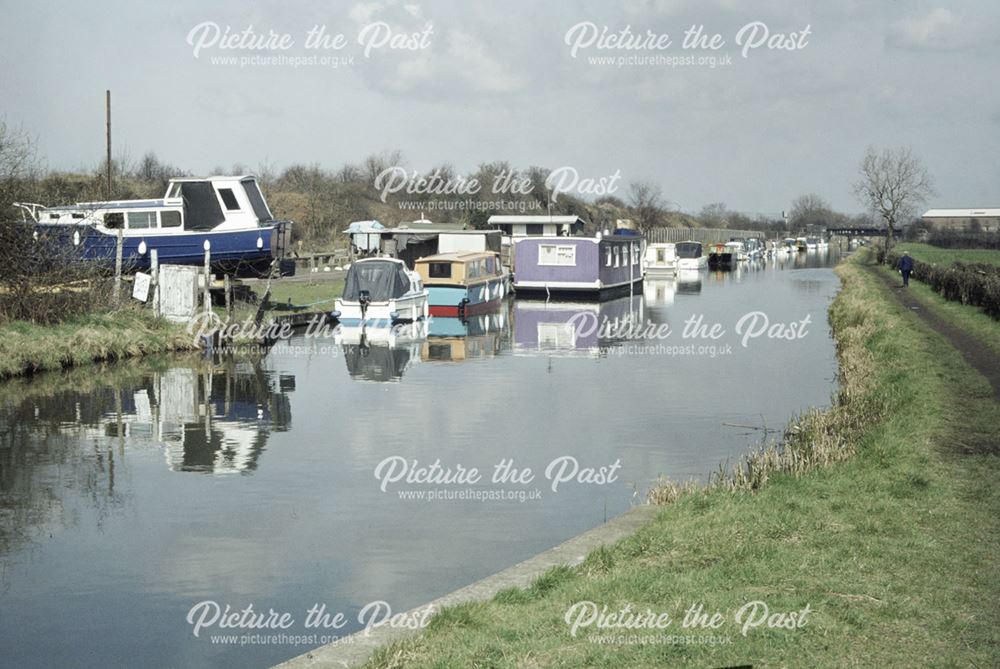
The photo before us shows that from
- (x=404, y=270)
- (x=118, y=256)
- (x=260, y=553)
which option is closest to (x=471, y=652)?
(x=260, y=553)

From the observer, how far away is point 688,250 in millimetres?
83562

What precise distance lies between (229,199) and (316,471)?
2101 centimetres

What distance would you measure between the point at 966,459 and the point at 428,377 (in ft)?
45.1

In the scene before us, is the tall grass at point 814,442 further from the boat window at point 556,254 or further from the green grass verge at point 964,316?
the boat window at point 556,254

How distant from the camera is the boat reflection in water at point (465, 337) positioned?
28438mm

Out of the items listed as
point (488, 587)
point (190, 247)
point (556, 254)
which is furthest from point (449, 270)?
point (488, 587)

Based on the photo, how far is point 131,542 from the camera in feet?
36.6

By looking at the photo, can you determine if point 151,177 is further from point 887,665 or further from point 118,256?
point 887,665

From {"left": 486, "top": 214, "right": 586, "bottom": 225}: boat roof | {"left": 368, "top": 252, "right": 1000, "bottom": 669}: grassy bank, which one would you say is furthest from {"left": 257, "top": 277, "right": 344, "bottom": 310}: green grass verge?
{"left": 486, "top": 214, "right": 586, "bottom": 225}: boat roof

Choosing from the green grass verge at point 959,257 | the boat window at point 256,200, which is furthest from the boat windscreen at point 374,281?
the green grass verge at point 959,257

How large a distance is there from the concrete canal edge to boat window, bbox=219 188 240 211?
25233mm

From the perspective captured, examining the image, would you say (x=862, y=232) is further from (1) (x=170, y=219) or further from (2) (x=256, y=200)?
(1) (x=170, y=219)

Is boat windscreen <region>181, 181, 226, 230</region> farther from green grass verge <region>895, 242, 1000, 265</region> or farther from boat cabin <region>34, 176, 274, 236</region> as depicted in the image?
green grass verge <region>895, 242, 1000, 265</region>

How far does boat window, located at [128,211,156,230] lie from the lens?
33188mm
